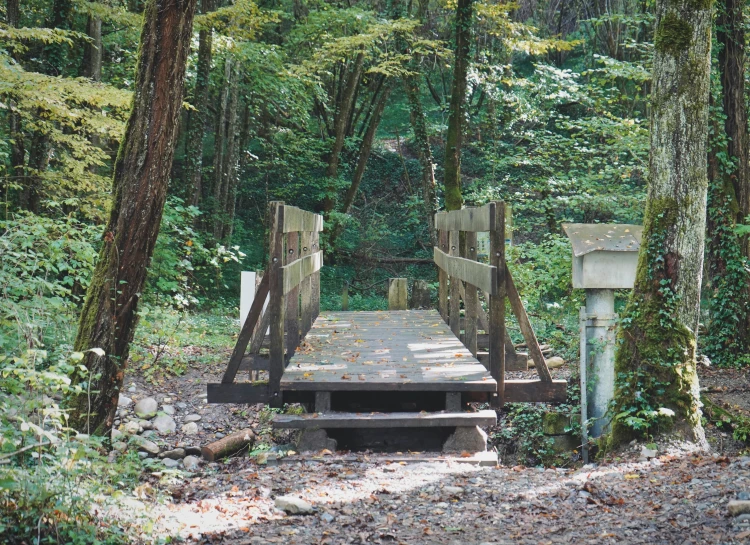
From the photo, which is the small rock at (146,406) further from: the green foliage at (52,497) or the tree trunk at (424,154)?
the tree trunk at (424,154)

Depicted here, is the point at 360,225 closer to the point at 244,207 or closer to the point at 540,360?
the point at 244,207

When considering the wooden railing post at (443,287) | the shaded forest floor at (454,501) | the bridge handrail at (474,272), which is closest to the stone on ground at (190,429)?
the shaded forest floor at (454,501)

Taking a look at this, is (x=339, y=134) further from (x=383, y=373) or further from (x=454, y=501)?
(x=454, y=501)

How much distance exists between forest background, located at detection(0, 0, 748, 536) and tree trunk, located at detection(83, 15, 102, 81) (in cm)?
5

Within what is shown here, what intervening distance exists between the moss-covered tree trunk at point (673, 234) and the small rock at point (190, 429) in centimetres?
484

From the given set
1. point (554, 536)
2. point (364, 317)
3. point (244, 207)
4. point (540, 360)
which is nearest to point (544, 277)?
point (364, 317)

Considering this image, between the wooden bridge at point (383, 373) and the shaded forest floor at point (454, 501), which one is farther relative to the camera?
the wooden bridge at point (383, 373)

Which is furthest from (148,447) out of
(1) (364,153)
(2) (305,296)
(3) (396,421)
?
(1) (364,153)

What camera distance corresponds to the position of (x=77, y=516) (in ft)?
11.2

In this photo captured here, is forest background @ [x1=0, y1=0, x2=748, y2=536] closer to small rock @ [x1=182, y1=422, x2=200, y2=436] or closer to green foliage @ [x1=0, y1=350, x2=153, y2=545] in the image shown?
green foliage @ [x1=0, y1=350, x2=153, y2=545]

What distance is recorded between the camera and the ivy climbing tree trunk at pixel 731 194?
35.2 feet

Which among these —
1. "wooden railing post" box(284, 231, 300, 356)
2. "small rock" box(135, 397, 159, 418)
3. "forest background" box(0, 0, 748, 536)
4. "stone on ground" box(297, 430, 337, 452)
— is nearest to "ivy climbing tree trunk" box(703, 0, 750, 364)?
"forest background" box(0, 0, 748, 536)

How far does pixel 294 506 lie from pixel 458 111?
12.1 m

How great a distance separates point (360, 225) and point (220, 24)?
991 cm
